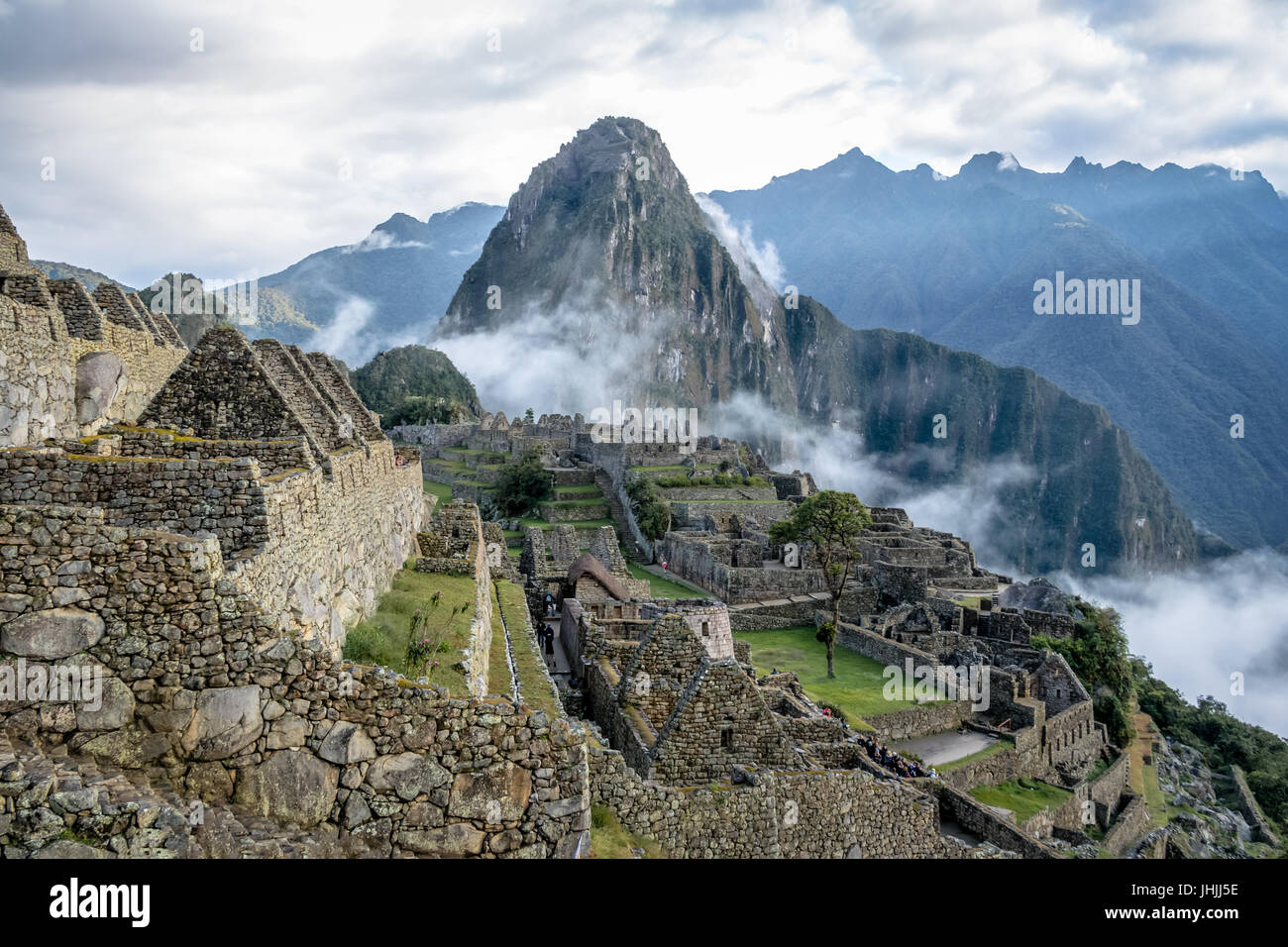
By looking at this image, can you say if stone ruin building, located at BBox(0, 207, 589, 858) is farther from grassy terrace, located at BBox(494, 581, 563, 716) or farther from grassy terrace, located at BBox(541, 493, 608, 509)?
grassy terrace, located at BBox(541, 493, 608, 509)

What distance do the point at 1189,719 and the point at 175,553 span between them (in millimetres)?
55095

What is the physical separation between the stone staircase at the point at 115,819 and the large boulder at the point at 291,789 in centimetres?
7

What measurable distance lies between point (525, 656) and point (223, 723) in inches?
342

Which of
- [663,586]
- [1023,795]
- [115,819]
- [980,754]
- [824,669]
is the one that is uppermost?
[115,819]

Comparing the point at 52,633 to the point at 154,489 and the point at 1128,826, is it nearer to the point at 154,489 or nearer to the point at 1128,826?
the point at 154,489

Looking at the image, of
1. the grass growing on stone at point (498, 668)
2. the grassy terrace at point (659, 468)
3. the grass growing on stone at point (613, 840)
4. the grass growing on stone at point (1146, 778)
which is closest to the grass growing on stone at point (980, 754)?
the grass growing on stone at point (1146, 778)

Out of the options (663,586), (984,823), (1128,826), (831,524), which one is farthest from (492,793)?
(663,586)

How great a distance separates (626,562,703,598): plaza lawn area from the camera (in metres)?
38.2

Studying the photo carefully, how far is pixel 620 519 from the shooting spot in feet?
181

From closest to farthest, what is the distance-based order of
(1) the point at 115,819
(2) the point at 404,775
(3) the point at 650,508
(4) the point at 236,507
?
(1) the point at 115,819, (2) the point at 404,775, (4) the point at 236,507, (3) the point at 650,508

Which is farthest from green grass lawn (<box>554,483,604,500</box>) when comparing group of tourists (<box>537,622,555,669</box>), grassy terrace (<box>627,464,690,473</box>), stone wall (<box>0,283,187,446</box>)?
stone wall (<box>0,283,187,446</box>)

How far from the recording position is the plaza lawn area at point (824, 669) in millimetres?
23766

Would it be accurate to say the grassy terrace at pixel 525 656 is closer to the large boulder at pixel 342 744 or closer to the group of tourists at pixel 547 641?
the group of tourists at pixel 547 641

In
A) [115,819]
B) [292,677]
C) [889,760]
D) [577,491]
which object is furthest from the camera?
[577,491]
